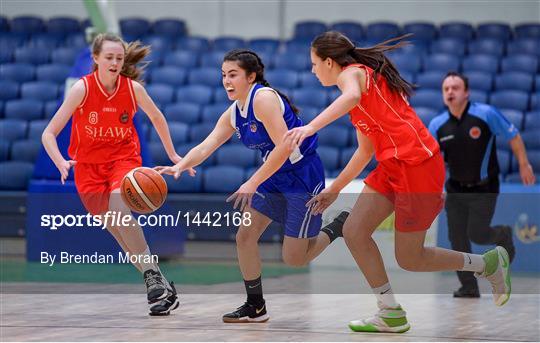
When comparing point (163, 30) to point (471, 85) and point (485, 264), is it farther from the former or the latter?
point (485, 264)

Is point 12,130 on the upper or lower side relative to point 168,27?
lower

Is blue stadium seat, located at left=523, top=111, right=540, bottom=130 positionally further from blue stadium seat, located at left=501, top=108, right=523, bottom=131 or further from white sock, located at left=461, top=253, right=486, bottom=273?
white sock, located at left=461, top=253, right=486, bottom=273

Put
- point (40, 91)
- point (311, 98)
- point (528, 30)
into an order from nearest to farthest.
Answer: point (311, 98) < point (40, 91) < point (528, 30)

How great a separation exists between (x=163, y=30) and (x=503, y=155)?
5682 mm

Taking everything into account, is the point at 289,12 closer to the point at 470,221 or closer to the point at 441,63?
the point at 441,63

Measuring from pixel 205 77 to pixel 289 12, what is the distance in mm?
2309

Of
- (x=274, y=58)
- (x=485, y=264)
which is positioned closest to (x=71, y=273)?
(x=485, y=264)

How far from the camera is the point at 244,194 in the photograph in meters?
5.22

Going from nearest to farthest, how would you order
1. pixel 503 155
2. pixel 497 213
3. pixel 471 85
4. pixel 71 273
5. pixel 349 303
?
pixel 71 273 → pixel 349 303 → pixel 497 213 → pixel 503 155 → pixel 471 85

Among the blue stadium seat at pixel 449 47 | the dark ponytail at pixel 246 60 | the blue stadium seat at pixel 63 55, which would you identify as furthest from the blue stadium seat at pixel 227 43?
the dark ponytail at pixel 246 60

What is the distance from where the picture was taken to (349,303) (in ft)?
21.9

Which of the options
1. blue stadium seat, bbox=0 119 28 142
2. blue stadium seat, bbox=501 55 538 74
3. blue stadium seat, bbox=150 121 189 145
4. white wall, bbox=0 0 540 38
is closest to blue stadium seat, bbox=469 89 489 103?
blue stadium seat, bbox=501 55 538 74

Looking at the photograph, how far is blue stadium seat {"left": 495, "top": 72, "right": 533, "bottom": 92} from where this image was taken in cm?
1221

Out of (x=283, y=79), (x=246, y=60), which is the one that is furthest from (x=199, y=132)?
(x=246, y=60)
